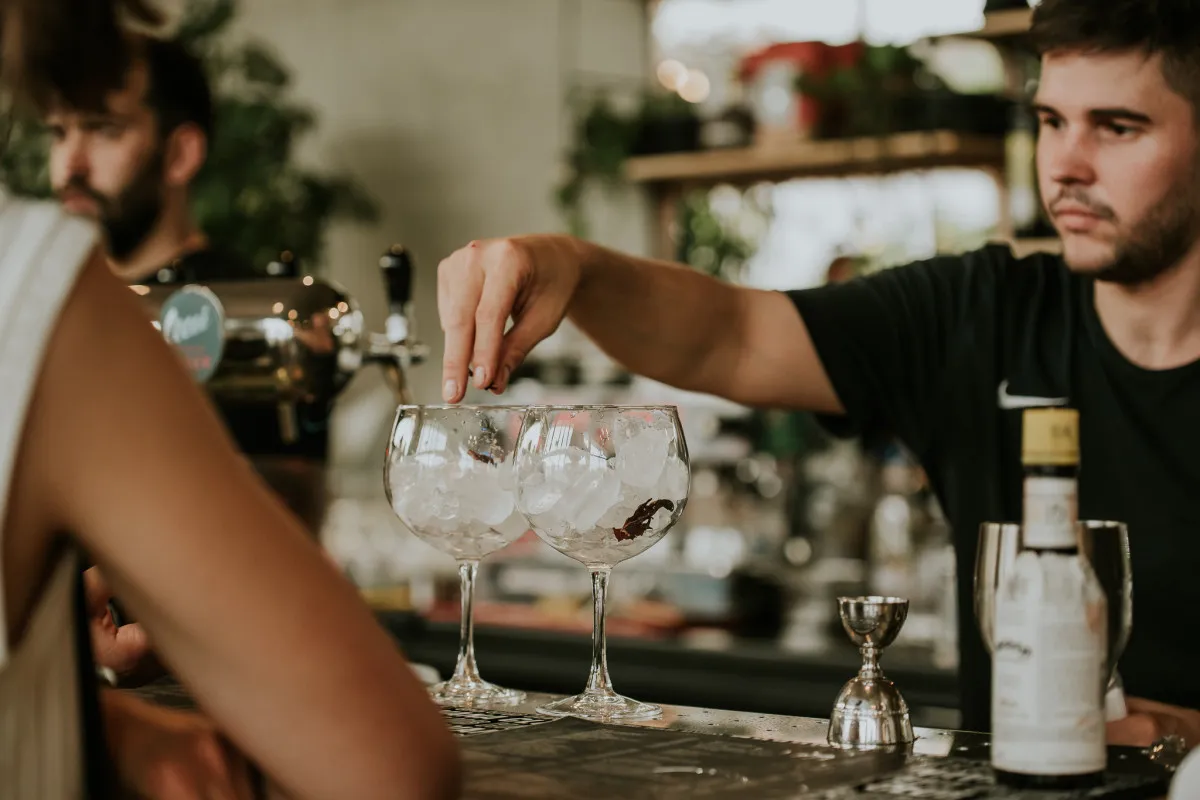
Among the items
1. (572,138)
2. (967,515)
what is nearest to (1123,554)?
(967,515)

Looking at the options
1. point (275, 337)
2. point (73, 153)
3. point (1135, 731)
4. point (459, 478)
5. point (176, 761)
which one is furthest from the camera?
point (73, 153)

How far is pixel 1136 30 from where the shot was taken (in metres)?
1.81

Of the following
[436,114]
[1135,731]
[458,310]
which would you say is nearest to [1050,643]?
[1135,731]

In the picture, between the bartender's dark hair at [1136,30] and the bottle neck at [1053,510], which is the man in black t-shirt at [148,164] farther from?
the bottle neck at [1053,510]

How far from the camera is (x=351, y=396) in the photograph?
5.68 meters

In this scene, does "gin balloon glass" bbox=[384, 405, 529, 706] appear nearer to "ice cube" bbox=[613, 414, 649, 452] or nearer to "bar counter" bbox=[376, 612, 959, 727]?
"ice cube" bbox=[613, 414, 649, 452]

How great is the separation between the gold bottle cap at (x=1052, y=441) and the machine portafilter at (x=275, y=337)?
32.7 inches

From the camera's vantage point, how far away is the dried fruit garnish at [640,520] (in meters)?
1.20

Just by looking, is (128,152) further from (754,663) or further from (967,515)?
(967,515)

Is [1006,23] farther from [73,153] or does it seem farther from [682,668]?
Answer: [73,153]

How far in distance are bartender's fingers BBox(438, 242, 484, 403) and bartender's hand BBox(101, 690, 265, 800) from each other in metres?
0.46

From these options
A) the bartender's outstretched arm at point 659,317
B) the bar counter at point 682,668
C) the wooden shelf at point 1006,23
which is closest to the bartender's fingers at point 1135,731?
the bartender's outstretched arm at point 659,317

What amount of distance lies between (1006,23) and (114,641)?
2.31m

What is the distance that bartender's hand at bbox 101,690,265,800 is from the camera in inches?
34.1
